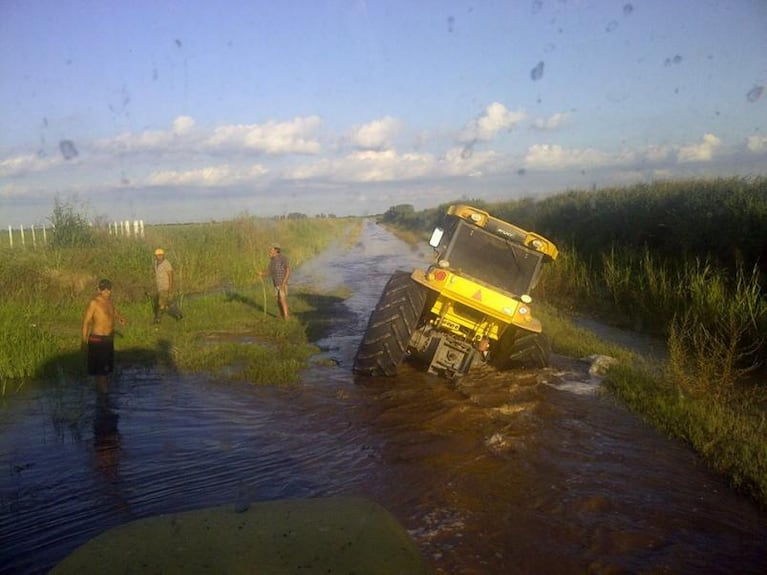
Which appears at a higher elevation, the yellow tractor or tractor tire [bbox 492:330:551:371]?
the yellow tractor

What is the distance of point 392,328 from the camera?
8867 mm

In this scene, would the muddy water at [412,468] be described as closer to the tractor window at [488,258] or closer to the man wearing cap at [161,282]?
the tractor window at [488,258]

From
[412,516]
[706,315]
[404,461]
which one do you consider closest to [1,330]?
[404,461]

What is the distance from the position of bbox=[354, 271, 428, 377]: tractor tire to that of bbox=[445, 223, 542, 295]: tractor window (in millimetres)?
803

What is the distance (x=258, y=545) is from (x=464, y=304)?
685 centimetres

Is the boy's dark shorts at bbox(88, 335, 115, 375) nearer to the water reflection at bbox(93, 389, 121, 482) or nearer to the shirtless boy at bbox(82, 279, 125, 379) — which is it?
the shirtless boy at bbox(82, 279, 125, 379)

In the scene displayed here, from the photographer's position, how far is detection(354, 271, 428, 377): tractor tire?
8.88 meters

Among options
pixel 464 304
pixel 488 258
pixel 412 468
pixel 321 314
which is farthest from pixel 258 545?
pixel 321 314

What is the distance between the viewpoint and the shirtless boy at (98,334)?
8594 millimetres

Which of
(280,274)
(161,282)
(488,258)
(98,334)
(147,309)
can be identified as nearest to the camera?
(98,334)

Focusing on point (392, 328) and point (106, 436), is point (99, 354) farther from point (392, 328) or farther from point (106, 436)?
point (392, 328)

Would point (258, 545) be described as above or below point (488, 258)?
below

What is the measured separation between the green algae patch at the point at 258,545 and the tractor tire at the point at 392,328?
6.22 meters

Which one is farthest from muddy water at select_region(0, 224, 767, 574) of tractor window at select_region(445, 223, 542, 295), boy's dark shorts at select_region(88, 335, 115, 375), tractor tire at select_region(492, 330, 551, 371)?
tractor window at select_region(445, 223, 542, 295)
